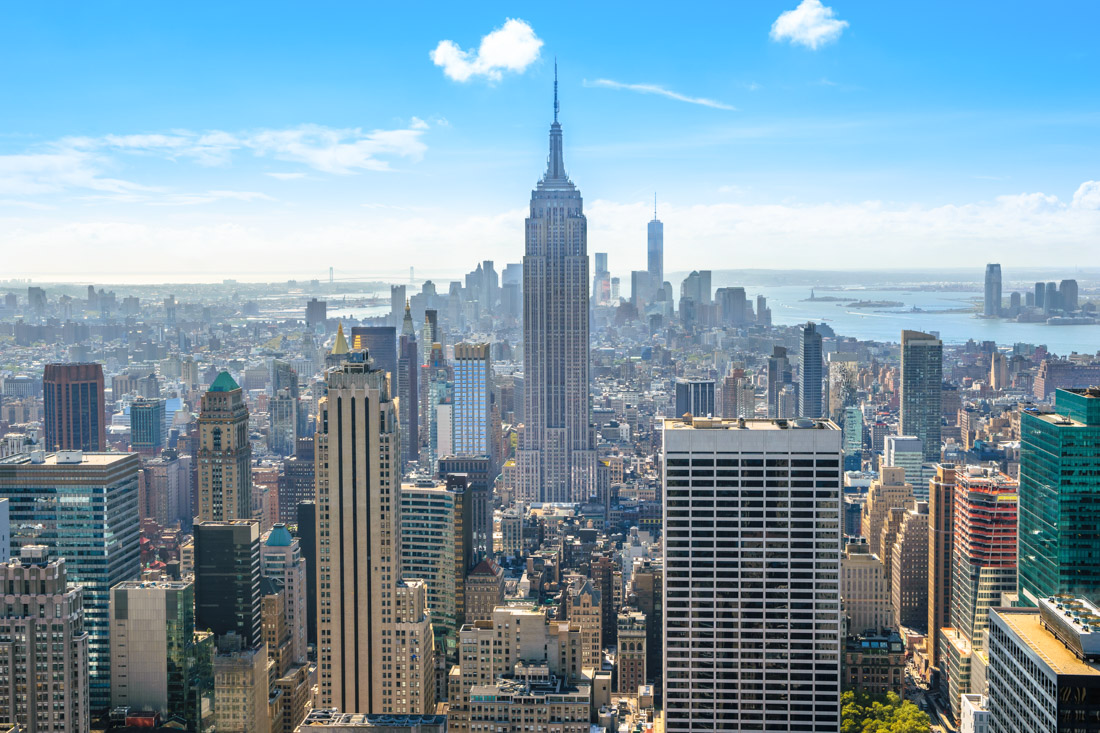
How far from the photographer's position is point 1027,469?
55.5ft

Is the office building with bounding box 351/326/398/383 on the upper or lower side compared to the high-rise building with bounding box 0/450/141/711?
upper

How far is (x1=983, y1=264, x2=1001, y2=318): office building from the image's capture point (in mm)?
25977

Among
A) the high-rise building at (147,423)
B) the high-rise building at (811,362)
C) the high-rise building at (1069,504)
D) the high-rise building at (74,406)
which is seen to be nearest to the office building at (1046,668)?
the high-rise building at (1069,504)

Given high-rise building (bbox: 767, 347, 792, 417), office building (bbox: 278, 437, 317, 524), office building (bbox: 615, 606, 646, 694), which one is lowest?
office building (bbox: 615, 606, 646, 694)

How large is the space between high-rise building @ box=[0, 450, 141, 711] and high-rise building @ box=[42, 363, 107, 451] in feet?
40.0

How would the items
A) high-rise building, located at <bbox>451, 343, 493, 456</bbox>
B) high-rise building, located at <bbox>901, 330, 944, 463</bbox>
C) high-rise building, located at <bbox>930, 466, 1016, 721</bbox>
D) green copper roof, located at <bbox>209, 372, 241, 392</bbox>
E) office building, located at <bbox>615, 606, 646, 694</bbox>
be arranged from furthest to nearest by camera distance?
high-rise building, located at <bbox>451, 343, 493, 456</bbox>, high-rise building, located at <bbox>901, 330, 944, 463</bbox>, green copper roof, located at <bbox>209, 372, 241, 392</bbox>, office building, located at <bbox>615, 606, 646, 694</bbox>, high-rise building, located at <bbox>930, 466, 1016, 721</bbox>

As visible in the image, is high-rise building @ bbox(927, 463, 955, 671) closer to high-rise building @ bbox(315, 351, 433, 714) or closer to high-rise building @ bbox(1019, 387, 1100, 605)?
high-rise building @ bbox(1019, 387, 1100, 605)

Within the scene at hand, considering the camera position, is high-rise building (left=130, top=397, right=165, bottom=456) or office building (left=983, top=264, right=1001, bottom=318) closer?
office building (left=983, top=264, right=1001, bottom=318)

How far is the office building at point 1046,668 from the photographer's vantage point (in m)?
9.23

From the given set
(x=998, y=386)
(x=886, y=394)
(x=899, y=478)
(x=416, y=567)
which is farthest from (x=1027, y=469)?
(x=886, y=394)

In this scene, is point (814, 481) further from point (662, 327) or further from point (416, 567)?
point (662, 327)

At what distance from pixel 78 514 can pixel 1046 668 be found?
14608 millimetres

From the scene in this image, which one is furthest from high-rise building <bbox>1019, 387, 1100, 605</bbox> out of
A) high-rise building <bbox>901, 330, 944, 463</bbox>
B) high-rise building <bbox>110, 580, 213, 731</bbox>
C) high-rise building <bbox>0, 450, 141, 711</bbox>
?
high-rise building <bbox>901, 330, 944, 463</bbox>

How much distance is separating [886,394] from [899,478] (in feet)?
32.6
